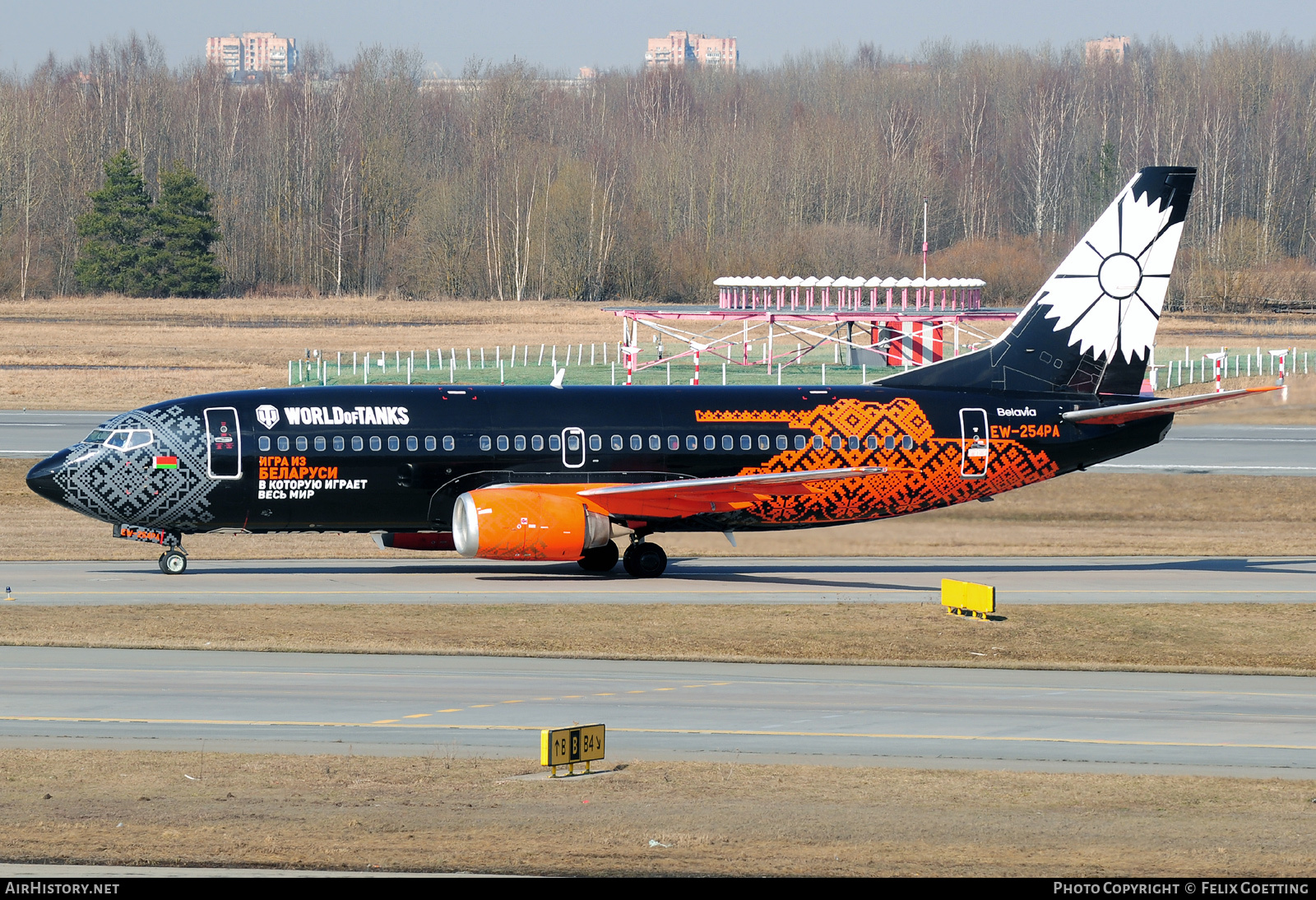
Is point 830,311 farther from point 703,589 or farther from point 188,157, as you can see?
point 188,157

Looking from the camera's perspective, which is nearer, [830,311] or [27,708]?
[27,708]

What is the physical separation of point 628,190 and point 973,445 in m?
136

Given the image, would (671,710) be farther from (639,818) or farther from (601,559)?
(601,559)

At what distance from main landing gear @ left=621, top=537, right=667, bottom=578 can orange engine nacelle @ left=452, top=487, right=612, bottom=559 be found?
2.14 metres

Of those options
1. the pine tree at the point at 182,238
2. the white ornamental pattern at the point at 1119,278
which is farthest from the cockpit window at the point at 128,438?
the pine tree at the point at 182,238

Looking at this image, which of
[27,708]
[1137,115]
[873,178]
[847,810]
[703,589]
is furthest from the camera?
[1137,115]

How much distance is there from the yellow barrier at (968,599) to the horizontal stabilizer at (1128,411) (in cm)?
893

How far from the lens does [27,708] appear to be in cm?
Result: 2439

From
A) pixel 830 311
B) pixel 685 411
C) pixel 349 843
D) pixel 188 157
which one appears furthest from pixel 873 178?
pixel 349 843

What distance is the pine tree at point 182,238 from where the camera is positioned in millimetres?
137125

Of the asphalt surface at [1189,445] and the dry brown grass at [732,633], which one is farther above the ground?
the asphalt surface at [1189,445]

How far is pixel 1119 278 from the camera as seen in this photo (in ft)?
139

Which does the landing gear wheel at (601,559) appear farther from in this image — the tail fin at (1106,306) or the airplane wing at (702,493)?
the tail fin at (1106,306)
